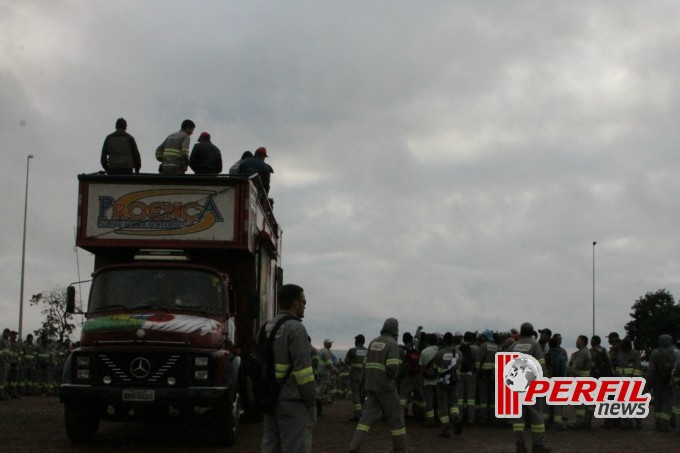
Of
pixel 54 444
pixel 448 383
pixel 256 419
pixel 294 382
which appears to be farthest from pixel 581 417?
pixel 294 382

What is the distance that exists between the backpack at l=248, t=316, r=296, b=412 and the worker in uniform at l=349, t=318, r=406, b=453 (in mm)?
4584

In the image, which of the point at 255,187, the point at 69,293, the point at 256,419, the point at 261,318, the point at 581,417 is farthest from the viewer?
the point at 581,417

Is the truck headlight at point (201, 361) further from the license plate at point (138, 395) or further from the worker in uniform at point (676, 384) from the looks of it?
the worker in uniform at point (676, 384)

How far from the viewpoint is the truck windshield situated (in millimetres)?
14781

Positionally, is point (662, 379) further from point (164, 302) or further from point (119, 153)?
point (119, 153)

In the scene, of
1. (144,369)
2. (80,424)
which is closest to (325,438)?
(80,424)

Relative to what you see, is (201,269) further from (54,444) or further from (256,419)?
(256,419)

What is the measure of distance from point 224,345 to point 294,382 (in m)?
6.52

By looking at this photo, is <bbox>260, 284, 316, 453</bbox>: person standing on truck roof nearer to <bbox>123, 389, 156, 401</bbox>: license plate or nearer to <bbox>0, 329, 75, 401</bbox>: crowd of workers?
<bbox>123, 389, 156, 401</bbox>: license plate

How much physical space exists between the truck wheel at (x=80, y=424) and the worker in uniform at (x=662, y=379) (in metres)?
11.1

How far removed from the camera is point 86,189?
15430 millimetres

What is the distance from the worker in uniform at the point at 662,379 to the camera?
1970cm

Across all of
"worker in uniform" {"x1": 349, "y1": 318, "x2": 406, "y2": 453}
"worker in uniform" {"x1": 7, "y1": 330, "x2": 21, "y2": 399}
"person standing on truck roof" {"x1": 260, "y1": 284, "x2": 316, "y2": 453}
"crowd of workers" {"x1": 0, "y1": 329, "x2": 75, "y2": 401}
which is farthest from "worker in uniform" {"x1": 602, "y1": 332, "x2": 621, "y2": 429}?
"worker in uniform" {"x1": 7, "y1": 330, "x2": 21, "y2": 399}

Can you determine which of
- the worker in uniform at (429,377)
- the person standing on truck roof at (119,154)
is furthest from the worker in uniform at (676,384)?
the person standing on truck roof at (119,154)
